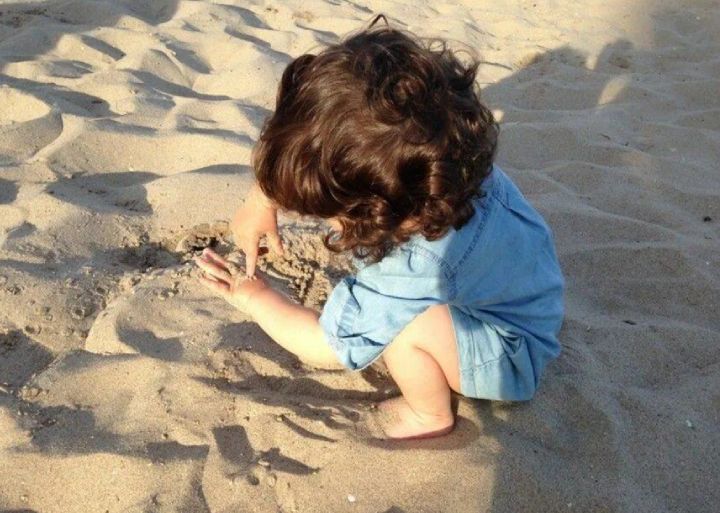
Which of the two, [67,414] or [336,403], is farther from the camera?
[336,403]

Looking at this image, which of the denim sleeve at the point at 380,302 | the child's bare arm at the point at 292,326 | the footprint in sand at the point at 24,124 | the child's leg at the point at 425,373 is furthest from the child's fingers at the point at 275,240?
the footprint in sand at the point at 24,124

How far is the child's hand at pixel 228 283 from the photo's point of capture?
1.74m

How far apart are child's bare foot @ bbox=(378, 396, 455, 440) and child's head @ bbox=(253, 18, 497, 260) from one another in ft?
1.31

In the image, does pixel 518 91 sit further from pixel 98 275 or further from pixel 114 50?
pixel 98 275

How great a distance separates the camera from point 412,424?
150cm

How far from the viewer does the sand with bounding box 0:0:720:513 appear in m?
1.36

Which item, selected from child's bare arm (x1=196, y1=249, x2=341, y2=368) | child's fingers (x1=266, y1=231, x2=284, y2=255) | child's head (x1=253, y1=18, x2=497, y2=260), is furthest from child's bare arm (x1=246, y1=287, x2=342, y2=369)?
child's head (x1=253, y1=18, x2=497, y2=260)

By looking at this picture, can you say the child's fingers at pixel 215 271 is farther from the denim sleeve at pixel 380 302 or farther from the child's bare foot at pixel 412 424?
the child's bare foot at pixel 412 424

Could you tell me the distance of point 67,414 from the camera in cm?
148

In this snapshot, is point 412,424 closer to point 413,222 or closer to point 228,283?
point 413,222

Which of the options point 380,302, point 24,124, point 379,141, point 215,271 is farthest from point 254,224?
point 24,124

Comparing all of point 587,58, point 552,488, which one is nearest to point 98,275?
point 552,488

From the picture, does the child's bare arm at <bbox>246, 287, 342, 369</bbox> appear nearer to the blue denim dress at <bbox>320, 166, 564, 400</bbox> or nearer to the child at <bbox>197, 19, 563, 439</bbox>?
the child at <bbox>197, 19, 563, 439</bbox>

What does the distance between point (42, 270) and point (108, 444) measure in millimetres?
680
